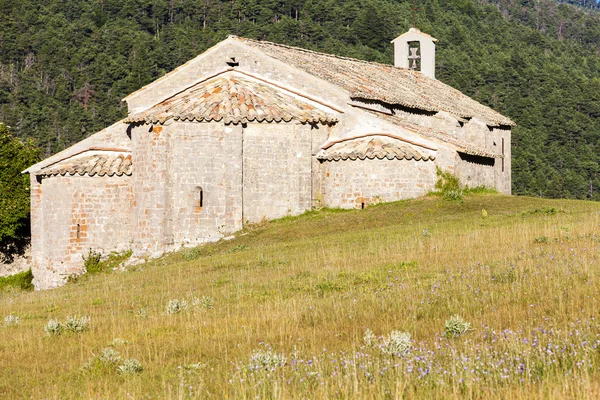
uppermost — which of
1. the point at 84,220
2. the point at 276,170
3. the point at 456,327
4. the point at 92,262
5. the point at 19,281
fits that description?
the point at 276,170

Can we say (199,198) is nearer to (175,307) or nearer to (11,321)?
(11,321)

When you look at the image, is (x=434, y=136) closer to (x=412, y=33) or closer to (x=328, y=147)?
(x=328, y=147)

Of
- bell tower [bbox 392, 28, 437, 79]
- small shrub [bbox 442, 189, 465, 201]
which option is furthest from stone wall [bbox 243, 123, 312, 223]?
bell tower [bbox 392, 28, 437, 79]

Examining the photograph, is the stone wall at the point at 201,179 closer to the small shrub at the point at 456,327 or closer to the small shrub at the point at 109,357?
the small shrub at the point at 109,357

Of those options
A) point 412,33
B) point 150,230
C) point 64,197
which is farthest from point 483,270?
point 412,33

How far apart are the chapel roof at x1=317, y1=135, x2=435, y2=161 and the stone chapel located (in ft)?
0.13

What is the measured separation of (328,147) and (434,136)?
4.11 metres

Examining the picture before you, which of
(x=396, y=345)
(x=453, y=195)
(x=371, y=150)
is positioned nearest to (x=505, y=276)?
(x=396, y=345)

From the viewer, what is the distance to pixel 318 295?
1424cm

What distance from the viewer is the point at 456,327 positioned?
9.85 metres

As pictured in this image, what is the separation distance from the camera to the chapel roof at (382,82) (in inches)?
1356

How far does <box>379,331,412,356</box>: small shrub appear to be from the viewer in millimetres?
8796

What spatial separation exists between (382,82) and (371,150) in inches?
373

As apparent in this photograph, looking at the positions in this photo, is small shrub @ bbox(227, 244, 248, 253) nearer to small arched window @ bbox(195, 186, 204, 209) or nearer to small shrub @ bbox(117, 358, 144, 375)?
small arched window @ bbox(195, 186, 204, 209)
